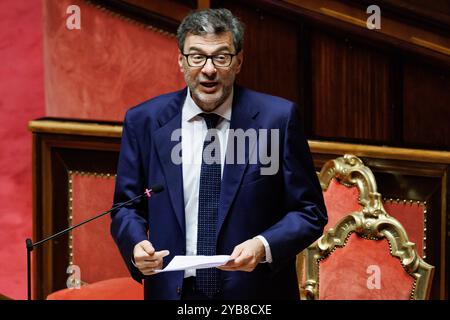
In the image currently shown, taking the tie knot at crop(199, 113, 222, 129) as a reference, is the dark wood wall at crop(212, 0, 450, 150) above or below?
above

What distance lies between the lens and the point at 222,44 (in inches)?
92.7

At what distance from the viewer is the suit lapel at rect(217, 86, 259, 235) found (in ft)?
7.61

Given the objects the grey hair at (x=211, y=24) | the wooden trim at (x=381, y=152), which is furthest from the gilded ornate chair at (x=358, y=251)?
the grey hair at (x=211, y=24)

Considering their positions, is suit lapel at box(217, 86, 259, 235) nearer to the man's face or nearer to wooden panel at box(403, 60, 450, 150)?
the man's face

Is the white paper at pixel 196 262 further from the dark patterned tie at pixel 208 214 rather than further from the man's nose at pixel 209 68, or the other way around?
the man's nose at pixel 209 68

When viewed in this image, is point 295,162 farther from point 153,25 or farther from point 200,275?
point 153,25

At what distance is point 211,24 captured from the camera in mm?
2346

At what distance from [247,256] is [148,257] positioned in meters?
0.22

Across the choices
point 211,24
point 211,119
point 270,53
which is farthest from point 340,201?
point 211,24

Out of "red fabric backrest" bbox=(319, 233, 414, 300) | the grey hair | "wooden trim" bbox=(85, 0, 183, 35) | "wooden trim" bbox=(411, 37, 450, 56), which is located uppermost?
"wooden trim" bbox=(85, 0, 183, 35)

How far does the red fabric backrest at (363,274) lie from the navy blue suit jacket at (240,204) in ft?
2.15

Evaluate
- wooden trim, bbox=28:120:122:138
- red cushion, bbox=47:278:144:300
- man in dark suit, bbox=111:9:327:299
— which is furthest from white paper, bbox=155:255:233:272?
wooden trim, bbox=28:120:122:138

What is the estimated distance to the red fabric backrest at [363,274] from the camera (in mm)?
3002

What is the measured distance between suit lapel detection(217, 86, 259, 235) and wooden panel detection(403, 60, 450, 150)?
116 centimetres
